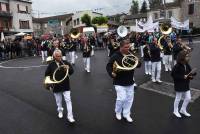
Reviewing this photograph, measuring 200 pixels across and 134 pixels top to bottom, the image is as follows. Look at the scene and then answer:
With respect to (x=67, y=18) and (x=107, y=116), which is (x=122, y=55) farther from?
(x=67, y=18)

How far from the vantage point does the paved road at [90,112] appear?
6719 mm

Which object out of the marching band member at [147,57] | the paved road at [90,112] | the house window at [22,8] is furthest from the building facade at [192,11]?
the paved road at [90,112]

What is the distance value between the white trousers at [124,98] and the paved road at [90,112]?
296 millimetres

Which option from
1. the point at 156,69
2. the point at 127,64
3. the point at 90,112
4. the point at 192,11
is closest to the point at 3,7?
the point at 192,11

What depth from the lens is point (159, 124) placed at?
6.91 meters

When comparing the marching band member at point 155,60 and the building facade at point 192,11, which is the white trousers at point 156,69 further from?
the building facade at point 192,11

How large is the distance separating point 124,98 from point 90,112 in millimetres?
1458

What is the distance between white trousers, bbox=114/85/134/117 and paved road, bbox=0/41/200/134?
11.6 inches

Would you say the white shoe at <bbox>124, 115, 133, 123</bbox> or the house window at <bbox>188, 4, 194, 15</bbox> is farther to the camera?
the house window at <bbox>188, 4, 194, 15</bbox>

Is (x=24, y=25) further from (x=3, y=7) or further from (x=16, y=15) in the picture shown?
(x=3, y=7)

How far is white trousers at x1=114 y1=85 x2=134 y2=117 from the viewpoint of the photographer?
6819 mm

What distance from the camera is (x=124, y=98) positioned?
686cm

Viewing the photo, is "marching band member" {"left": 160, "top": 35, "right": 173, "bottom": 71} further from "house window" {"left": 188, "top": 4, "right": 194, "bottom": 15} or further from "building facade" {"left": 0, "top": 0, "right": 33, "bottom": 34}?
"house window" {"left": 188, "top": 4, "right": 194, "bottom": 15}

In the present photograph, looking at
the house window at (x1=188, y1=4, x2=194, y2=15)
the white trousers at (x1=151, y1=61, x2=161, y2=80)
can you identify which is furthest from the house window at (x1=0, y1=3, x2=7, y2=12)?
the white trousers at (x1=151, y1=61, x2=161, y2=80)
